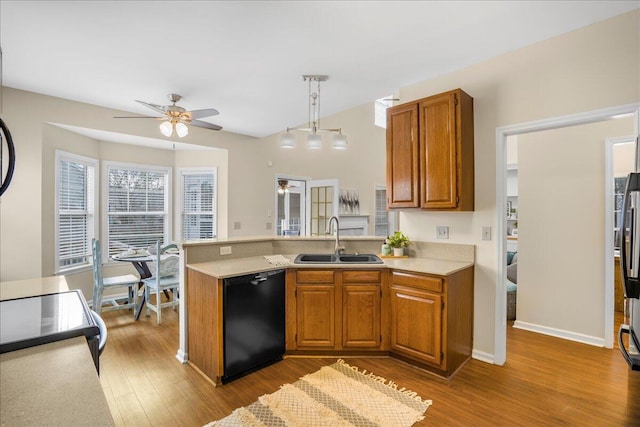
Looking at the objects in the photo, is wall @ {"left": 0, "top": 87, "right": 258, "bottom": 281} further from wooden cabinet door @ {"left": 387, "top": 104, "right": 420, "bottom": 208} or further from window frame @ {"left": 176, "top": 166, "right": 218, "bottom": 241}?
Answer: wooden cabinet door @ {"left": 387, "top": 104, "right": 420, "bottom": 208}

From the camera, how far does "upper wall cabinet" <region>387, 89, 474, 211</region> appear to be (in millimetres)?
2711

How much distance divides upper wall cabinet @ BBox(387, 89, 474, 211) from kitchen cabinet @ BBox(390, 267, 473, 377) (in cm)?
69

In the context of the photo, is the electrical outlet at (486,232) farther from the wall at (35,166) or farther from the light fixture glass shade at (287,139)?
the wall at (35,166)

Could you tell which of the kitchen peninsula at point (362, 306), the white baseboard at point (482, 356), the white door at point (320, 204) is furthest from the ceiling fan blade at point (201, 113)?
the white baseboard at point (482, 356)

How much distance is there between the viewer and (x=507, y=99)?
107 inches

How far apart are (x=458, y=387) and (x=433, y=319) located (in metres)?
0.51

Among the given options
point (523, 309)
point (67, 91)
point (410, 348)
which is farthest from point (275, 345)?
point (67, 91)

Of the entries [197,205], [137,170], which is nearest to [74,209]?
[137,170]

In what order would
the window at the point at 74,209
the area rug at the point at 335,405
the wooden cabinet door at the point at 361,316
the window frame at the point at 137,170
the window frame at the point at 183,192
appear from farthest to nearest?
1. the window frame at the point at 183,192
2. the window frame at the point at 137,170
3. the window at the point at 74,209
4. the wooden cabinet door at the point at 361,316
5. the area rug at the point at 335,405

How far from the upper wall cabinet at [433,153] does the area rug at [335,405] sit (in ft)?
5.17

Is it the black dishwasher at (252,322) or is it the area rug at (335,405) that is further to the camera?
the black dishwasher at (252,322)

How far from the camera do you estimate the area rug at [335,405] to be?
1.98m

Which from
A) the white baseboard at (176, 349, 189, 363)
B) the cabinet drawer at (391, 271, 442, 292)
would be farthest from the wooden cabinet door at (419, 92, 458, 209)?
the white baseboard at (176, 349, 189, 363)

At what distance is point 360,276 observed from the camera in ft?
9.28
